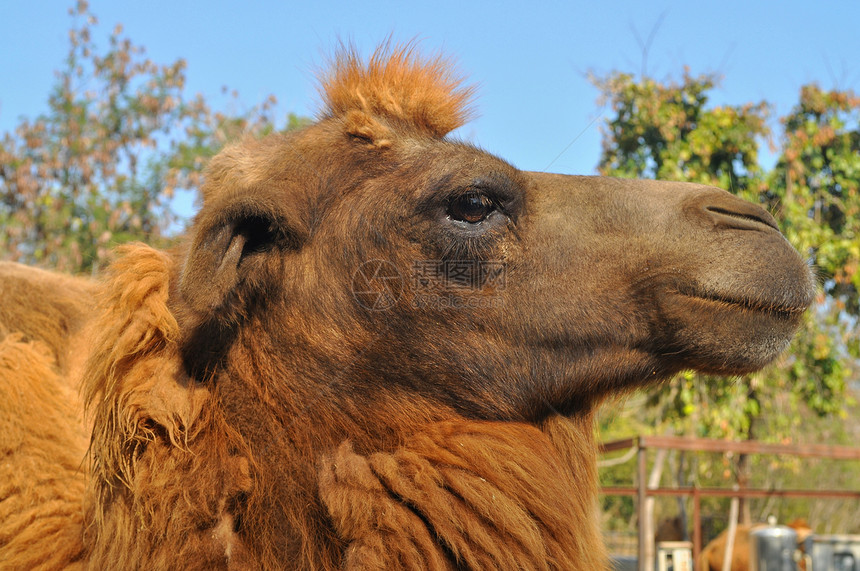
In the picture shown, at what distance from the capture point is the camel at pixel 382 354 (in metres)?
2.14

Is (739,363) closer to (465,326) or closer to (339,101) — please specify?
(465,326)

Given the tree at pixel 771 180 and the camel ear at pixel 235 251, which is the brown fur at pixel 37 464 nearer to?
the camel ear at pixel 235 251

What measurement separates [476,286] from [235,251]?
0.78 m

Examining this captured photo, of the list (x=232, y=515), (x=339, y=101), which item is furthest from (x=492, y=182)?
(x=232, y=515)

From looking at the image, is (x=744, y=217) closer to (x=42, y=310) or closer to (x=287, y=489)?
(x=287, y=489)

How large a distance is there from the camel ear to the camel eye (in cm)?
51

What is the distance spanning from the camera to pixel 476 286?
2.44 metres

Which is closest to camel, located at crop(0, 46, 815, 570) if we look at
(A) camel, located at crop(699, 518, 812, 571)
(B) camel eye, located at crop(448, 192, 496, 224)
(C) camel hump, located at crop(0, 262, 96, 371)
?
(B) camel eye, located at crop(448, 192, 496, 224)

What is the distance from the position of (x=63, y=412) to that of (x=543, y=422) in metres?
1.81

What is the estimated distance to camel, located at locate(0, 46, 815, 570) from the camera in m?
2.14
